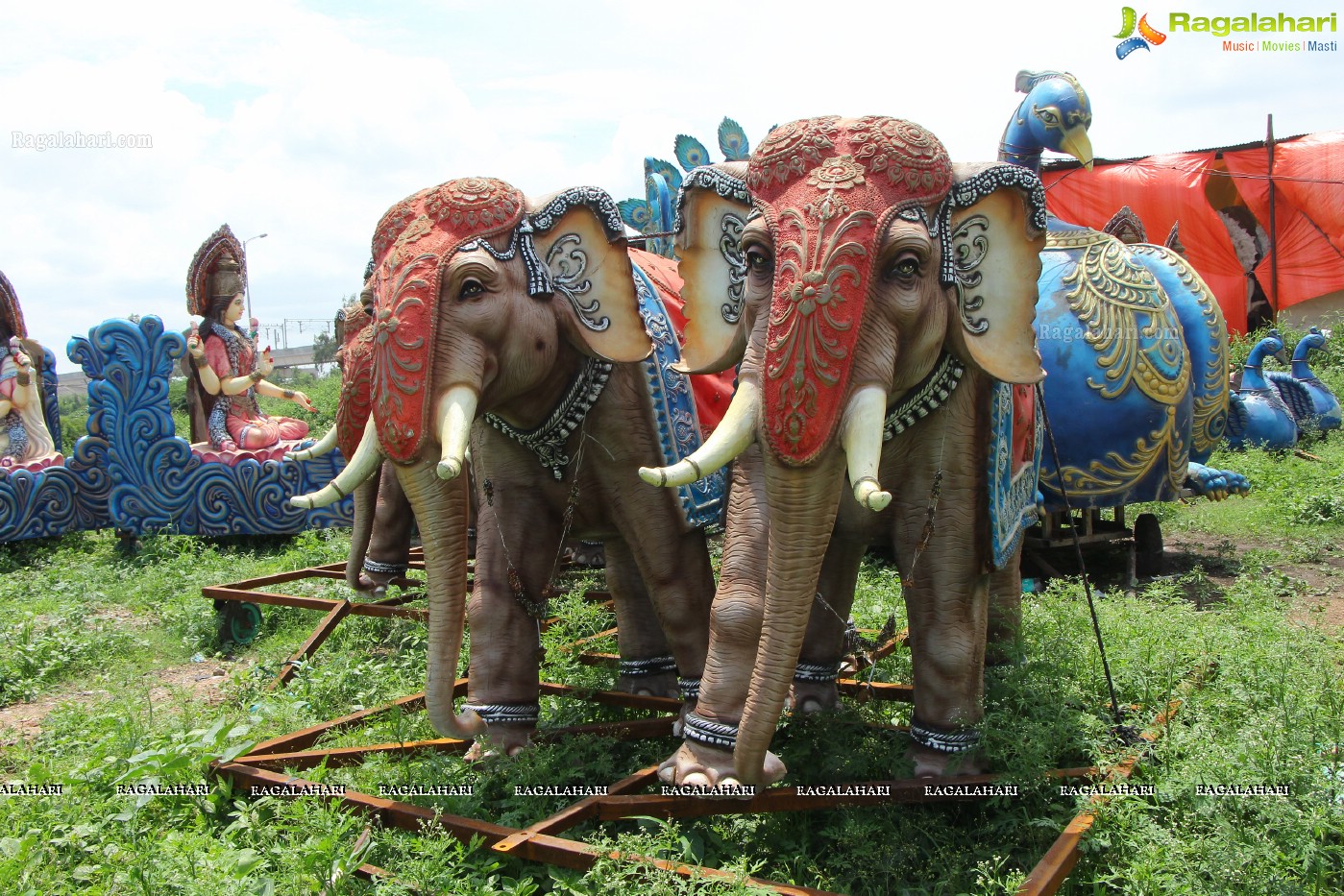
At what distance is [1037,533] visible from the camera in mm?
7129

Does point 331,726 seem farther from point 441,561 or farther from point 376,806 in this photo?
point 441,561

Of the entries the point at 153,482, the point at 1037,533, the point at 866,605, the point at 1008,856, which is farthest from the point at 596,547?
the point at 153,482

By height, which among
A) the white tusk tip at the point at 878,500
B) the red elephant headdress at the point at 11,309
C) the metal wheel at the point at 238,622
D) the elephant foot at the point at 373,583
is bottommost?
the metal wheel at the point at 238,622

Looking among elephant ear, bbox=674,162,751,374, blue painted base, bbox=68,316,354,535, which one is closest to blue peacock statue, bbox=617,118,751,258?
A: elephant ear, bbox=674,162,751,374

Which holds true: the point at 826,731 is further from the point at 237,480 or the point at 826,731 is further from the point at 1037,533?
the point at 237,480

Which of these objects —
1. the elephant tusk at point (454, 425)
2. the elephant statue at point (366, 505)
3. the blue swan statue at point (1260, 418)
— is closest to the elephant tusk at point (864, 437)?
the elephant tusk at point (454, 425)

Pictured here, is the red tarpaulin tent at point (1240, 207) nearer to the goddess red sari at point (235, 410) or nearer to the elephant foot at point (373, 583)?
the goddess red sari at point (235, 410)

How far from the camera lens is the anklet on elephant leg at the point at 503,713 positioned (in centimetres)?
396

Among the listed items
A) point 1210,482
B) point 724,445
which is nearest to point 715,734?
point 724,445

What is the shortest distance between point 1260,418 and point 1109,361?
633cm

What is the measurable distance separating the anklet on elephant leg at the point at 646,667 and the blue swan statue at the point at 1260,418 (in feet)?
28.9

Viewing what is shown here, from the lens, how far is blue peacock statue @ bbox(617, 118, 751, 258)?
20.3 ft

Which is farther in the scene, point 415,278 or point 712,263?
point 712,263

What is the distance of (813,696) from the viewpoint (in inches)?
165
